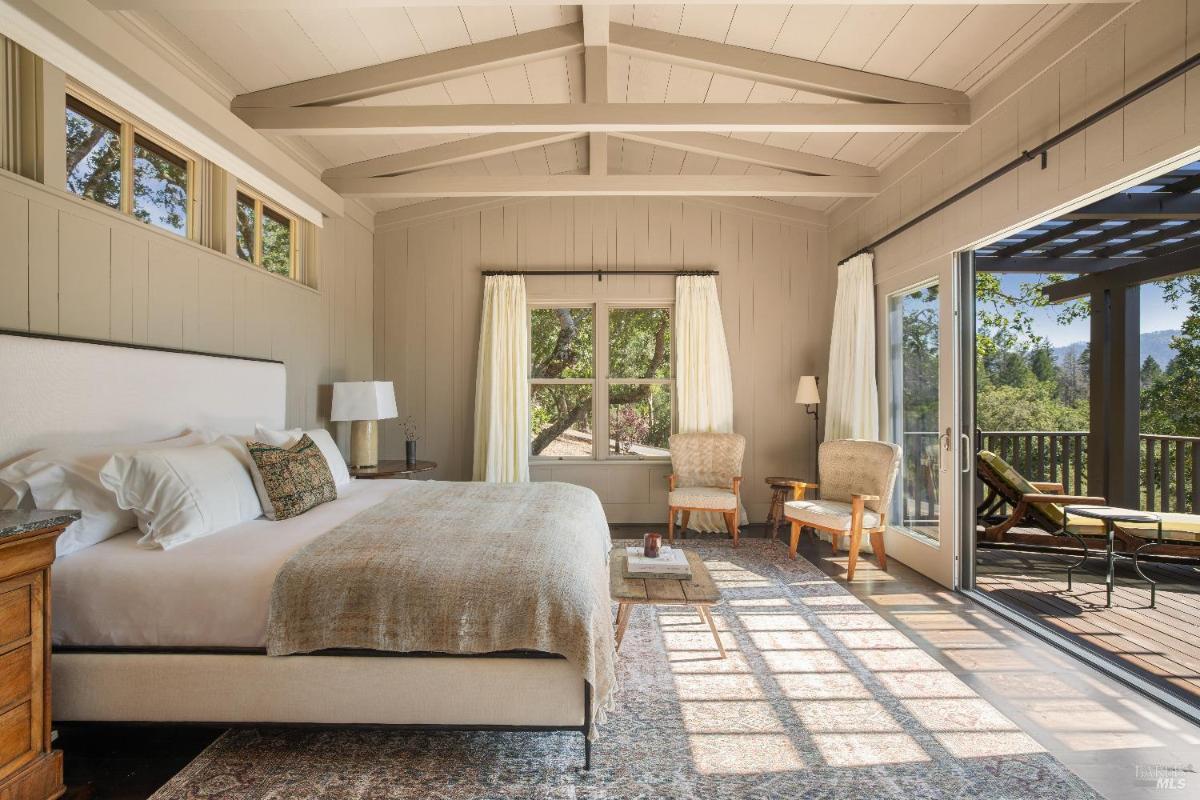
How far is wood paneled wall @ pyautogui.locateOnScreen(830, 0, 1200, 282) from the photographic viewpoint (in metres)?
2.30

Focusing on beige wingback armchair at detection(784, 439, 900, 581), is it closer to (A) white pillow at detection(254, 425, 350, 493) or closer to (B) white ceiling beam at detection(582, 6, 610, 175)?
(B) white ceiling beam at detection(582, 6, 610, 175)

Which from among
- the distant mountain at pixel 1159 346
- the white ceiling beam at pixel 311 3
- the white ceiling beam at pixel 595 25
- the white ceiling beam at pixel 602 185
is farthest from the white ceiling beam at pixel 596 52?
the distant mountain at pixel 1159 346

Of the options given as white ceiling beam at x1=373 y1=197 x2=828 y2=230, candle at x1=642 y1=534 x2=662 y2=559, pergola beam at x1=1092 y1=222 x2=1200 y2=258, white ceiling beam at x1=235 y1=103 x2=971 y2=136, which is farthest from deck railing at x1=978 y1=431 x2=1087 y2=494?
candle at x1=642 y1=534 x2=662 y2=559

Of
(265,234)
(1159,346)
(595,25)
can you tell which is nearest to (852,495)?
(1159,346)

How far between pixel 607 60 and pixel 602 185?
1093 millimetres

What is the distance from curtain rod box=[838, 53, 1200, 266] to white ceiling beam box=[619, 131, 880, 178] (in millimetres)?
720

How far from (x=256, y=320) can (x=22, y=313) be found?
5.11 feet

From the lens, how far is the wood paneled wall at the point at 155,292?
2.31 metres

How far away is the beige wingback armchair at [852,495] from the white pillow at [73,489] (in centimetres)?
396

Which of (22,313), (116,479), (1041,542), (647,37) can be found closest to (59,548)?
(116,479)

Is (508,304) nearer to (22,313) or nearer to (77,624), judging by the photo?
(22,313)

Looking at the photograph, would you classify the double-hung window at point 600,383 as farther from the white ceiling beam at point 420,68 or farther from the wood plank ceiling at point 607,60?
the white ceiling beam at point 420,68

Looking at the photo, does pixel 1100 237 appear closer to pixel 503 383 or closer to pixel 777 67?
pixel 777 67

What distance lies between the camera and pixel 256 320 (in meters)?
3.84
